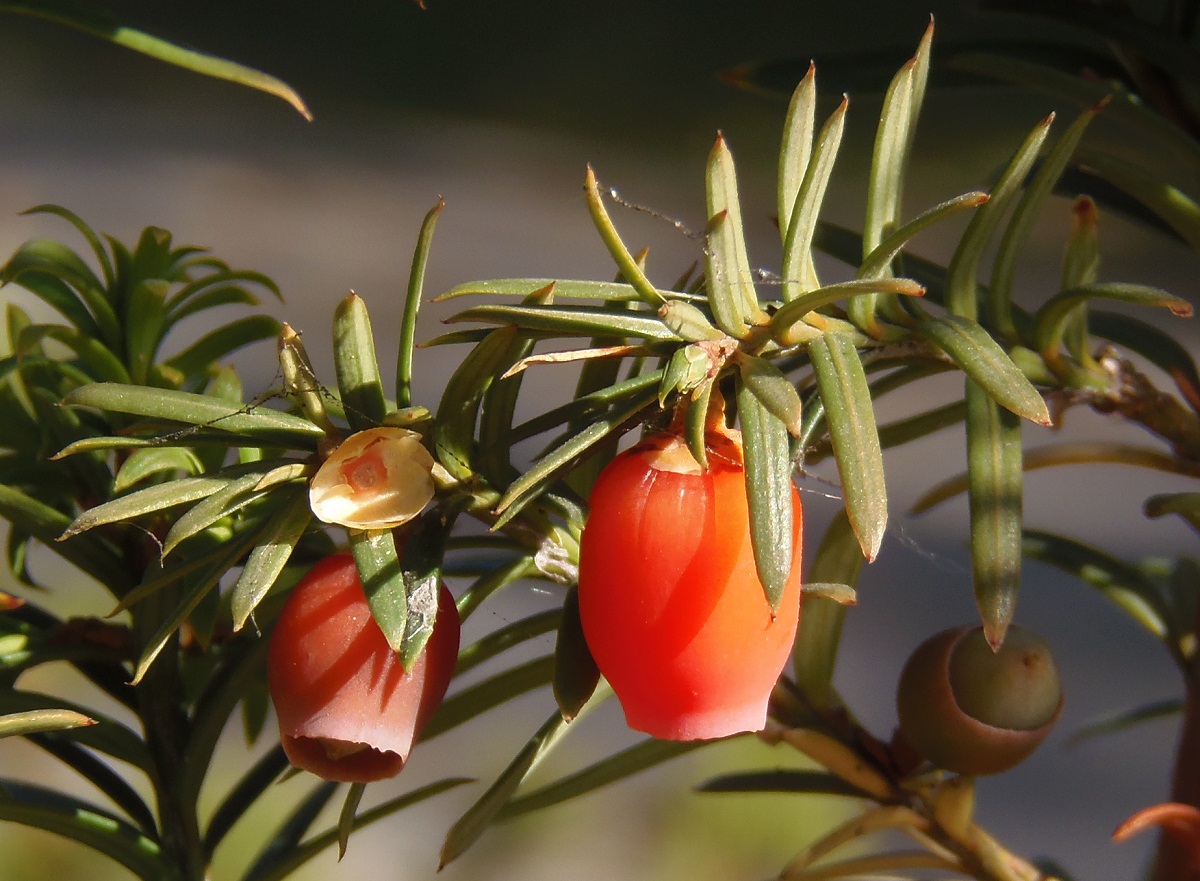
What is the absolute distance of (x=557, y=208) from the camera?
296cm

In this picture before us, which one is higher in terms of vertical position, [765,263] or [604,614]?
[765,263]

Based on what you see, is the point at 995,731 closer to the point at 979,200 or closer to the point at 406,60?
the point at 979,200

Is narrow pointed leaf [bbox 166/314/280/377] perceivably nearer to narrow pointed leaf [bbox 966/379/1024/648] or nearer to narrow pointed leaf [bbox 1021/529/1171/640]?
narrow pointed leaf [bbox 966/379/1024/648]

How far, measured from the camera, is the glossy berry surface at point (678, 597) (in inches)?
9.2

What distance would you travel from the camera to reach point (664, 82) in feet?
9.90

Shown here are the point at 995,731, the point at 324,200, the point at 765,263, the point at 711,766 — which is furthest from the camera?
the point at 324,200

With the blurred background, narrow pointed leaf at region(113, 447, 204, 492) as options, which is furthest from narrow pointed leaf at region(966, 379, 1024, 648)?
the blurred background

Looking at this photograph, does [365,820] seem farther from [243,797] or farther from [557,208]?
[557,208]

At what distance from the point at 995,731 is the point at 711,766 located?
48.7 inches

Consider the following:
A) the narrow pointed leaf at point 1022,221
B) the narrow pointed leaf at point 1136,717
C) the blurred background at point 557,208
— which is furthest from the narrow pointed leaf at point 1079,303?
the blurred background at point 557,208

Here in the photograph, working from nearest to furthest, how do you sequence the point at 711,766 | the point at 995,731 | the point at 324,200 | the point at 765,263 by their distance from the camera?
→ the point at 995,731 → the point at 711,766 → the point at 765,263 → the point at 324,200

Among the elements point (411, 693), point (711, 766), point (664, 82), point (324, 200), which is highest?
point (664, 82)

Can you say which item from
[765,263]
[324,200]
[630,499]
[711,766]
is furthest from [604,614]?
[324,200]

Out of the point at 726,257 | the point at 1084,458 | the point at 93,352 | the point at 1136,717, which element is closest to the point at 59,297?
the point at 93,352
